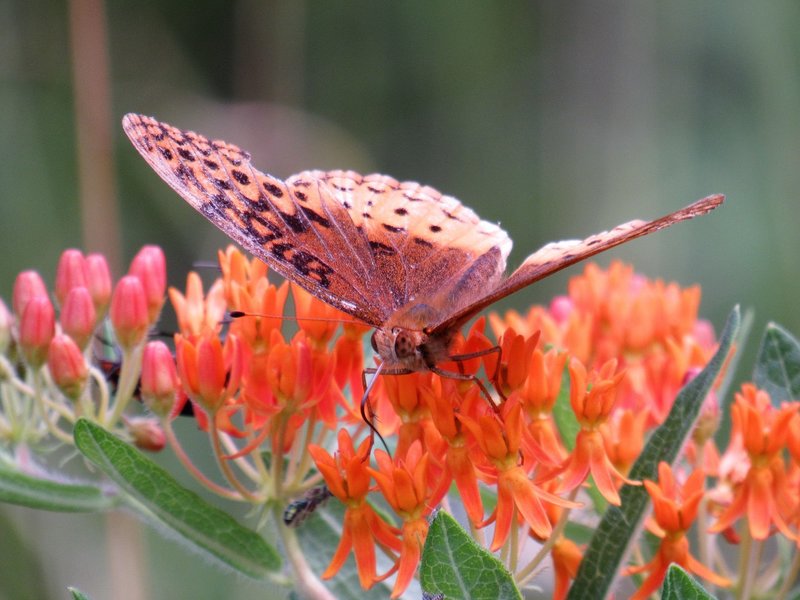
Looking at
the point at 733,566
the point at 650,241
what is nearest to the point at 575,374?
the point at 733,566

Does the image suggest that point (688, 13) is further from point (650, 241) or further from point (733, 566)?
point (733, 566)

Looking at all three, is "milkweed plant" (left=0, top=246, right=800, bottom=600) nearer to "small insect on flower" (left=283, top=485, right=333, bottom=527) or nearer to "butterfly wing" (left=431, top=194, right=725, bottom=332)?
"small insect on flower" (left=283, top=485, right=333, bottom=527)

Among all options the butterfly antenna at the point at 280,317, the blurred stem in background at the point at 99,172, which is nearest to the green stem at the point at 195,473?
the butterfly antenna at the point at 280,317

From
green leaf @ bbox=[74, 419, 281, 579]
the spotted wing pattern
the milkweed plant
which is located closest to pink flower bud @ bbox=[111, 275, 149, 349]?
the milkweed plant

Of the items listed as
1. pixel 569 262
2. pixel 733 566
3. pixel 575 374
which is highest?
pixel 569 262

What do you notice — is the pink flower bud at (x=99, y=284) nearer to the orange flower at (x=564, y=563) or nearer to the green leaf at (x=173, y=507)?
the green leaf at (x=173, y=507)

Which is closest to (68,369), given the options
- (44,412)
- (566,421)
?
(44,412)
